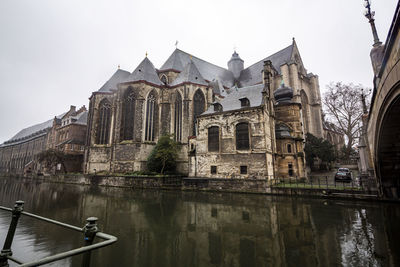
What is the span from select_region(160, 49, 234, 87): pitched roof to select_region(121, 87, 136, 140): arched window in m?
9.37

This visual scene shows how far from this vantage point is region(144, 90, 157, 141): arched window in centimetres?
2476

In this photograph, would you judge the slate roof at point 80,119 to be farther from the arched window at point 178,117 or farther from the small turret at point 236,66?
the small turret at point 236,66

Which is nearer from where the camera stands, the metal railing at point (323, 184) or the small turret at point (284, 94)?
the metal railing at point (323, 184)

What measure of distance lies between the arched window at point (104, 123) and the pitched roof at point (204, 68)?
11239 millimetres

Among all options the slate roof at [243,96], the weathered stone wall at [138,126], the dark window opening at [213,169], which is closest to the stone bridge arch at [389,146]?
the slate roof at [243,96]

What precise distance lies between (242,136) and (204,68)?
67.9 feet

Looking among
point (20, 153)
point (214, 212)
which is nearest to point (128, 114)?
point (214, 212)

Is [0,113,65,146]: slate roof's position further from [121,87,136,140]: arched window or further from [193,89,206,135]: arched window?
[193,89,206,135]: arched window

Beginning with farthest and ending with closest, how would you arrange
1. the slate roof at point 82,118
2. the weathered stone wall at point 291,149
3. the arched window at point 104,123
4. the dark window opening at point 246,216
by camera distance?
the slate roof at point 82,118 → the arched window at point 104,123 → the weathered stone wall at point 291,149 → the dark window opening at point 246,216

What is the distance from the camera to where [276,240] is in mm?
5445

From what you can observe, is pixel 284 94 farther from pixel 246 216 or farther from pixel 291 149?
pixel 246 216

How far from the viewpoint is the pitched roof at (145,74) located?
26.0m

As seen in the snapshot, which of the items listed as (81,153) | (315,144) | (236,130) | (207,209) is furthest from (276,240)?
(81,153)

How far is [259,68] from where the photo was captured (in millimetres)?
34562
